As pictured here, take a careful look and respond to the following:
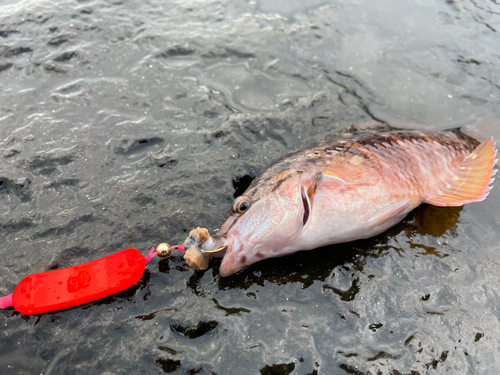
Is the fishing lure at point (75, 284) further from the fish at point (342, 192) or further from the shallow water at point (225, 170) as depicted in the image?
the fish at point (342, 192)

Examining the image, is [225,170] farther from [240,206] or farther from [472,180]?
[472,180]

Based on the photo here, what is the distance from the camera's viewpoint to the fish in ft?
9.75

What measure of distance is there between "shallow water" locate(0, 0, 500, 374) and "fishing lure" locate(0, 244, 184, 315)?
8.1 inches

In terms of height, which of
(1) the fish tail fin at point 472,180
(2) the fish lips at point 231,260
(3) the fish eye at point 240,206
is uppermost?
(3) the fish eye at point 240,206

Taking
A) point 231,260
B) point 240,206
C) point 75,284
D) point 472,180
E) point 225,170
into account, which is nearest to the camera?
point 75,284

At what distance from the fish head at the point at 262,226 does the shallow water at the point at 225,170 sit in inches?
8.5

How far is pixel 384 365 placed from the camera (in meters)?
2.58

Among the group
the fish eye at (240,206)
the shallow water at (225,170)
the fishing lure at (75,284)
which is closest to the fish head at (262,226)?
the fish eye at (240,206)

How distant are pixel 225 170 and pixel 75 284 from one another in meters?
1.97

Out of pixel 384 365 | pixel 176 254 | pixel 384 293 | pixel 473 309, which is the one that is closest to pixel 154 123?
pixel 176 254

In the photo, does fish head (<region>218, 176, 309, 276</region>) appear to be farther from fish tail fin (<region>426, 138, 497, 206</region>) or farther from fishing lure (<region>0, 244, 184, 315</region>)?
fish tail fin (<region>426, 138, 497, 206</region>)

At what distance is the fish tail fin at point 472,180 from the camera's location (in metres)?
3.63

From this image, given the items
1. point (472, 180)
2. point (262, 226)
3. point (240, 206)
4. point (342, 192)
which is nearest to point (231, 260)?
point (262, 226)

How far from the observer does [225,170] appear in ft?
13.1
